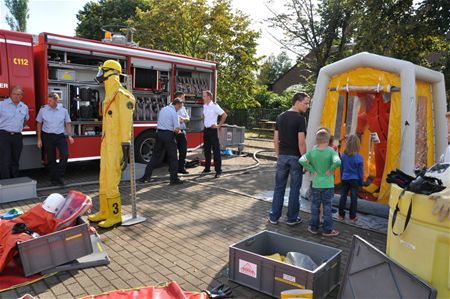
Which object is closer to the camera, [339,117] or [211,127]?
[339,117]

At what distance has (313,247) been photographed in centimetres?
407

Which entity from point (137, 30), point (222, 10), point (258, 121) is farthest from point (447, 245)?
point (258, 121)

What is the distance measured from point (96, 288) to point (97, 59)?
6.11 metres

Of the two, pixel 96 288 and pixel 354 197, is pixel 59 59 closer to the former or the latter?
pixel 96 288

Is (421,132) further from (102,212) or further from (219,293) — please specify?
(102,212)

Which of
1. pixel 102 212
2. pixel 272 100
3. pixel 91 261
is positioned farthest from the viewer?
pixel 272 100

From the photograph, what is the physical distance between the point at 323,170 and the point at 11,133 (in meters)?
5.44

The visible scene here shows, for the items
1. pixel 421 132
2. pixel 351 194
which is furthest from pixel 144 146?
pixel 421 132

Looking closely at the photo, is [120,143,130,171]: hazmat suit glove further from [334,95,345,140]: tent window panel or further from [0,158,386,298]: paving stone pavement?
[334,95,345,140]: tent window panel

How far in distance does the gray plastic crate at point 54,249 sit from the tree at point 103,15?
106 feet

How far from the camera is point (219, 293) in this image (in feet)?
11.7

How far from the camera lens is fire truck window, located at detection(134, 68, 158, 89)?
370 inches

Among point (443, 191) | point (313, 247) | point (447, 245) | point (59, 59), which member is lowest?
point (313, 247)

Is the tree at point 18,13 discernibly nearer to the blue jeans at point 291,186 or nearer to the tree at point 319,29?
the tree at point 319,29
